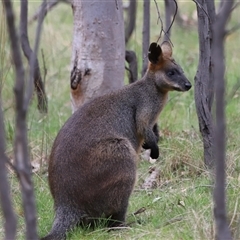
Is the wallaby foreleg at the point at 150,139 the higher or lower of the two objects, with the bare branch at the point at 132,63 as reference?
lower

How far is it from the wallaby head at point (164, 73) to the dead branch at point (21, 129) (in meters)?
2.73

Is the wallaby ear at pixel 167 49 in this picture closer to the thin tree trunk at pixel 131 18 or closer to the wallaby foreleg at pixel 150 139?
the wallaby foreleg at pixel 150 139

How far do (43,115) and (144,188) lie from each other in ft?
6.24

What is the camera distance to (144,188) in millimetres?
5273

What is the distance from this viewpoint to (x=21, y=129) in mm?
2148

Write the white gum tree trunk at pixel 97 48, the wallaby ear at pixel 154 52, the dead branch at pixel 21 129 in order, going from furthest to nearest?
the white gum tree trunk at pixel 97 48 → the wallaby ear at pixel 154 52 → the dead branch at pixel 21 129

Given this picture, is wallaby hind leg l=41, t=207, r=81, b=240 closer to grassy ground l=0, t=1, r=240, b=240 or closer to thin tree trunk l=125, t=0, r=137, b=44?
grassy ground l=0, t=1, r=240, b=240

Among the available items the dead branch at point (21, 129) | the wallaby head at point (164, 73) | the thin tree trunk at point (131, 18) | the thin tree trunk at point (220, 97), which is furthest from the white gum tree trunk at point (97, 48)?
the thin tree trunk at point (220, 97)

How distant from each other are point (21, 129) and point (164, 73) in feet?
9.81

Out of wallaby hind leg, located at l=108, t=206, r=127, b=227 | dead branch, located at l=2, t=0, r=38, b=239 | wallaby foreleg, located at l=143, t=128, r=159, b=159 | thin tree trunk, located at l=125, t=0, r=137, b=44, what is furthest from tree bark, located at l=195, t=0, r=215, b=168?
dead branch, located at l=2, t=0, r=38, b=239

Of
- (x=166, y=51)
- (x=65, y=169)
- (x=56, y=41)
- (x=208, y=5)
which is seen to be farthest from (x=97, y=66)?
(x=56, y=41)

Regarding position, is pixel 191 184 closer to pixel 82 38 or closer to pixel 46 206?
pixel 46 206

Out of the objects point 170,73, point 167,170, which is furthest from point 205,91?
point 167,170

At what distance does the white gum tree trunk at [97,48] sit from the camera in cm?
555
